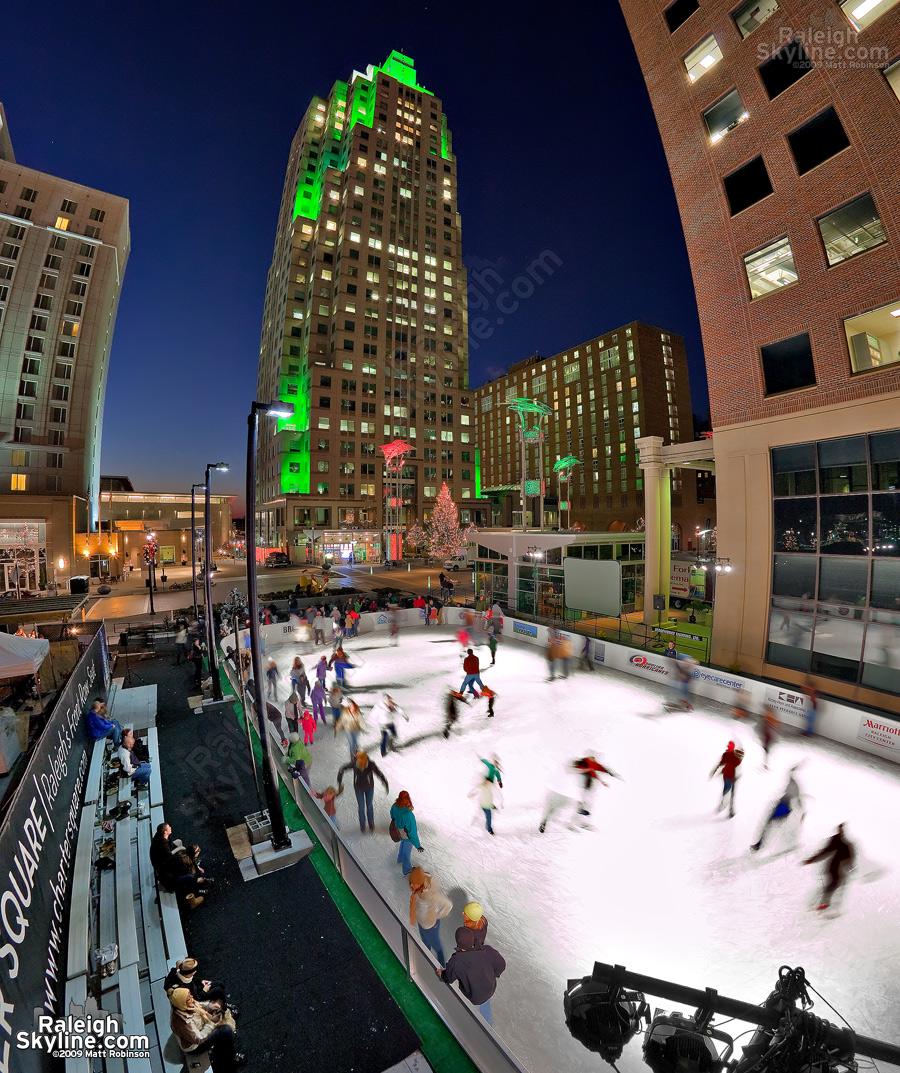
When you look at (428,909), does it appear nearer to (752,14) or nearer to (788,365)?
(788,365)

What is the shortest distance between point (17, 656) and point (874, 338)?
23.2 metres

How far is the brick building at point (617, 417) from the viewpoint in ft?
242

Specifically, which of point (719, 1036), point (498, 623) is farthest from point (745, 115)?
point (719, 1036)

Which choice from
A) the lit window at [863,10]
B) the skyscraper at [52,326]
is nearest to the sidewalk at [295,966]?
the lit window at [863,10]

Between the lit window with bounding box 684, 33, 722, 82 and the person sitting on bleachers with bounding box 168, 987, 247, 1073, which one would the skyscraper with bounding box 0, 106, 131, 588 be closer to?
the person sitting on bleachers with bounding box 168, 987, 247, 1073

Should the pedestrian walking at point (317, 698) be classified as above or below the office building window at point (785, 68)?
below

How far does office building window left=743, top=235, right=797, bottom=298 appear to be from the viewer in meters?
14.9

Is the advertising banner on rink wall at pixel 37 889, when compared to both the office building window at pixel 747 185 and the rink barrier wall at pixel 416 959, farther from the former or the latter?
the office building window at pixel 747 185

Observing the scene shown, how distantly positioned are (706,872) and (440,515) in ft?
150

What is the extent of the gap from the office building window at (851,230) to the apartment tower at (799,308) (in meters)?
0.04

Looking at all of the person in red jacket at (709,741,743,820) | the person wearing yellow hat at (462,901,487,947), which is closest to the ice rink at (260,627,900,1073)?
the person in red jacket at (709,741,743,820)

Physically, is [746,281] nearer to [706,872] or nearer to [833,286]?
[833,286]

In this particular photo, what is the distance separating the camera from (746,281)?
16219 millimetres

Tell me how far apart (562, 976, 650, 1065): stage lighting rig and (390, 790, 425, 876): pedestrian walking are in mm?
2676
